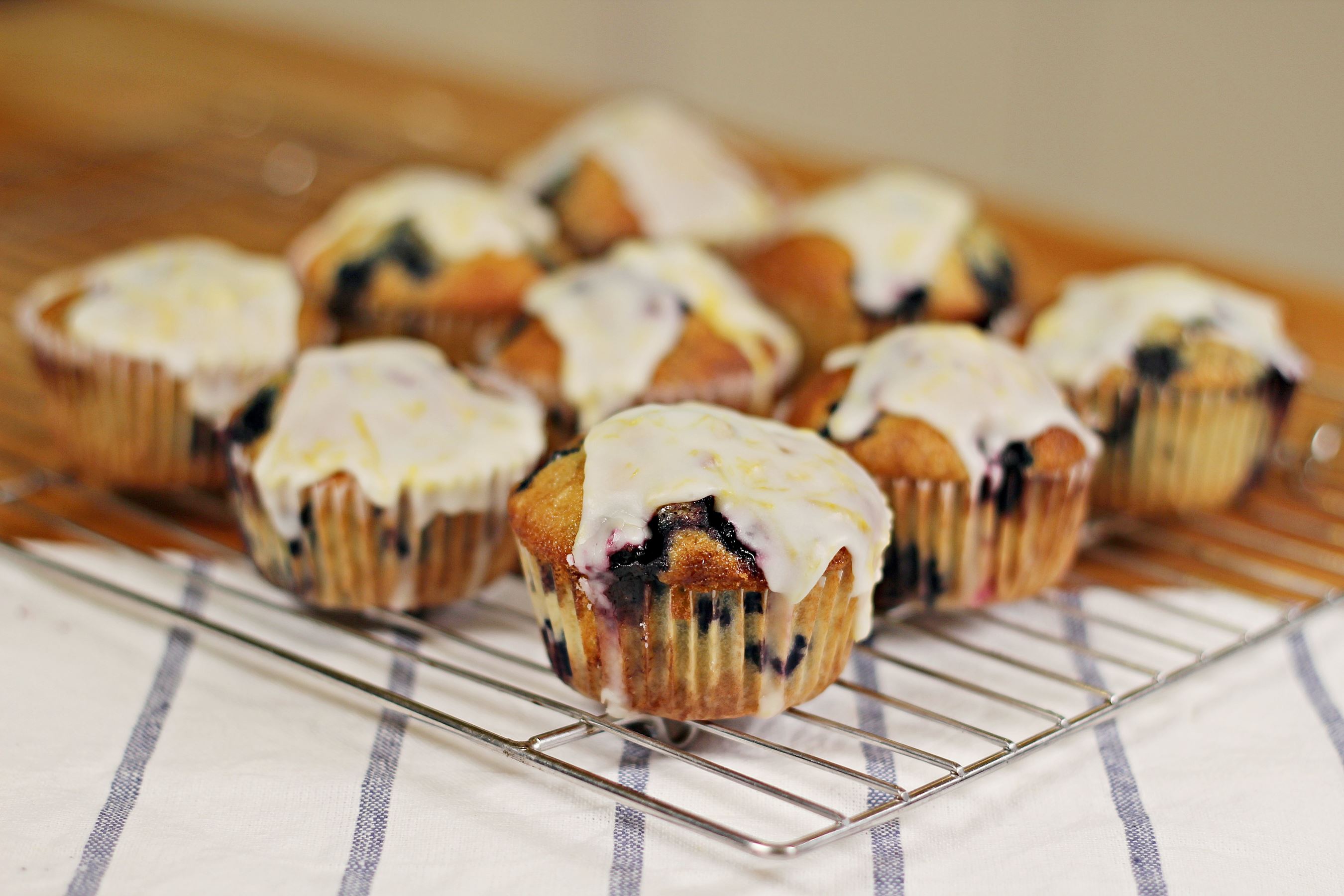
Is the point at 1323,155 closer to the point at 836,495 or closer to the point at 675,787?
the point at 836,495

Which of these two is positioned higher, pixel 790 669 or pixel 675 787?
pixel 790 669

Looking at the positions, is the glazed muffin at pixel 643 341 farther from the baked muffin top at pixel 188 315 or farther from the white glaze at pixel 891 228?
the baked muffin top at pixel 188 315

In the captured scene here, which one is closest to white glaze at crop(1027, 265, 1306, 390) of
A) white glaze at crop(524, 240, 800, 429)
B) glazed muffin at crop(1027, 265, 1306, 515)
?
glazed muffin at crop(1027, 265, 1306, 515)

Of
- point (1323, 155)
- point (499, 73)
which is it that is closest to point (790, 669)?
point (1323, 155)

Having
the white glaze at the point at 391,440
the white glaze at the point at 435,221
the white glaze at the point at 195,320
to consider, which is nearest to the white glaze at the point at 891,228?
the white glaze at the point at 435,221

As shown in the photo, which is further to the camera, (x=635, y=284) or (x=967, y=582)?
(x=635, y=284)

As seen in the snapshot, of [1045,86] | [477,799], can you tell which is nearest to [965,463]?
[477,799]

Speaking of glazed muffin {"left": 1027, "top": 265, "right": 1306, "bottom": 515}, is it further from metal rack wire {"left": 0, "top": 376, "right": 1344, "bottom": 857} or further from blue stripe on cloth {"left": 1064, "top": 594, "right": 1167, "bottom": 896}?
blue stripe on cloth {"left": 1064, "top": 594, "right": 1167, "bottom": 896}
